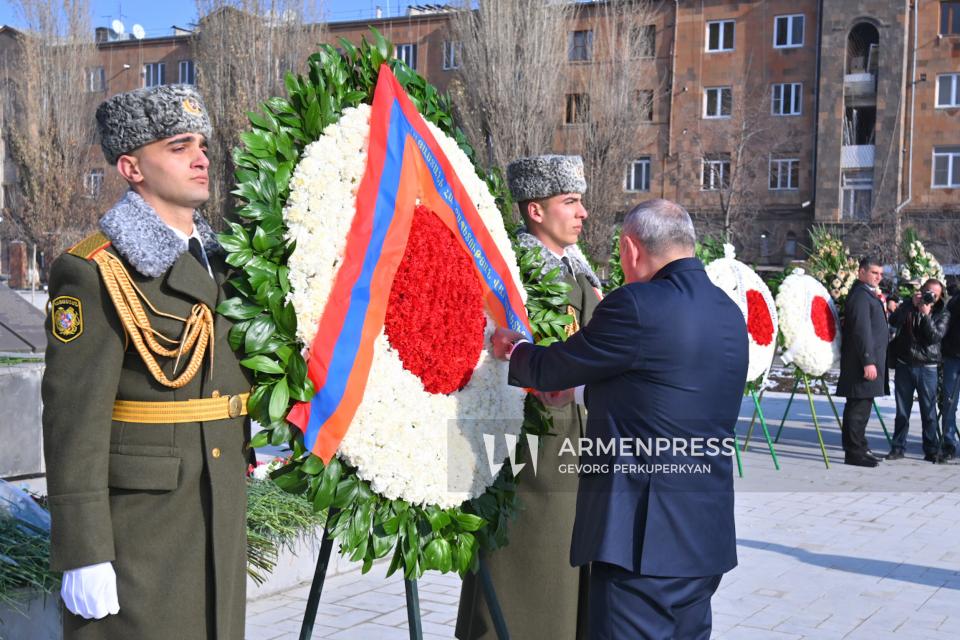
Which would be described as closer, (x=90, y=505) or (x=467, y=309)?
(x=90, y=505)

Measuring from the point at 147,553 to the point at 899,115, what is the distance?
34.9 metres

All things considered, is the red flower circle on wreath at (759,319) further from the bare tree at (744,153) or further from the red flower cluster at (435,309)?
the bare tree at (744,153)

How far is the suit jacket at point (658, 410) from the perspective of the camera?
3131 millimetres

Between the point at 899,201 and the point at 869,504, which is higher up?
the point at 899,201

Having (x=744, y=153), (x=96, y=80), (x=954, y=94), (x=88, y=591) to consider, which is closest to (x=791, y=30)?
(x=744, y=153)

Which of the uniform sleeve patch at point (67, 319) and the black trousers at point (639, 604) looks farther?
the black trousers at point (639, 604)

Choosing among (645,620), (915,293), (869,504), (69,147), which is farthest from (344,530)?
(69,147)

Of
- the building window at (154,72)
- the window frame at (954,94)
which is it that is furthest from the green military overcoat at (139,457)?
the building window at (154,72)

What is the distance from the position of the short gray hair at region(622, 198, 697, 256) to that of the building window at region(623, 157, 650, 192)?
111 feet

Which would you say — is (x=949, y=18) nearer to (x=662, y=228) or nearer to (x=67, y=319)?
(x=662, y=228)

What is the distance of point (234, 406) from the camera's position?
115 inches

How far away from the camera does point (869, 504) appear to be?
8.56 metres

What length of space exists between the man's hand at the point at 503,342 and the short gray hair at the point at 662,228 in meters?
0.57

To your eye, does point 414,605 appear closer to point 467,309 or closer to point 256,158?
point 467,309
